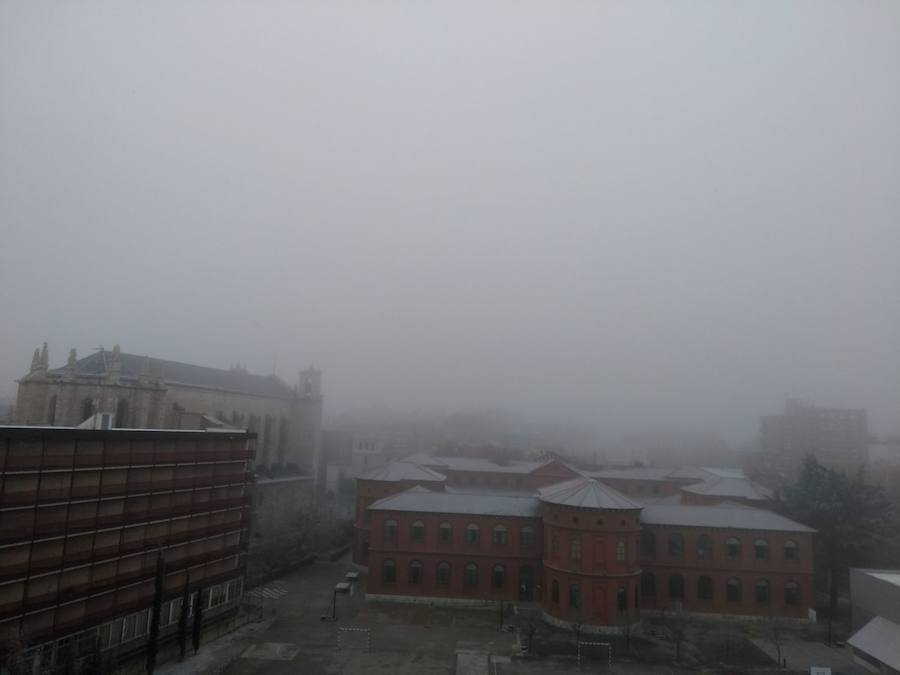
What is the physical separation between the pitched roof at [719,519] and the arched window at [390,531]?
1496cm

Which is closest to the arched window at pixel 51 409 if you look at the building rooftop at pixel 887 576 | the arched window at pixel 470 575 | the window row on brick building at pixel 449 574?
the window row on brick building at pixel 449 574

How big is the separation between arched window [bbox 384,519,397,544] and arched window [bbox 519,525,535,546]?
302 inches

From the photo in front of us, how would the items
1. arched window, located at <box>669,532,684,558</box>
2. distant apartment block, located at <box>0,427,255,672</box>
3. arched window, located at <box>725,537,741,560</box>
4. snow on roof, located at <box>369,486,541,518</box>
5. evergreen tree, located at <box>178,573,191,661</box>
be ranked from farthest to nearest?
1. snow on roof, located at <box>369,486,541,518</box>
2. arched window, located at <box>669,532,684,558</box>
3. arched window, located at <box>725,537,741,560</box>
4. evergreen tree, located at <box>178,573,191,661</box>
5. distant apartment block, located at <box>0,427,255,672</box>

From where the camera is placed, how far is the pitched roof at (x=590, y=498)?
108ft

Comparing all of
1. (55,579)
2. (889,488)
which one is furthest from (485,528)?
(889,488)

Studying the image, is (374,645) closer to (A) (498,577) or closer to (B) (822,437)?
(A) (498,577)

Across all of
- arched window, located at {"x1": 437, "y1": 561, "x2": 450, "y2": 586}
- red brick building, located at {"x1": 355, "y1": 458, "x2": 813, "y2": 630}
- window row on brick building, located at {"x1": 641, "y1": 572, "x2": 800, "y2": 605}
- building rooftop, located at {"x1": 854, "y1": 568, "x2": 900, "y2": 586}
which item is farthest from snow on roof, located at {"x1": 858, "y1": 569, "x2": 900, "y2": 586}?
arched window, located at {"x1": 437, "y1": 561, "x2": 450, "y2": 586}

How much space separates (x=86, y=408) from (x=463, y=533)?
25390 millimetres

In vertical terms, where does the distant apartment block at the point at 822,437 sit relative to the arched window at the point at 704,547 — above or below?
above

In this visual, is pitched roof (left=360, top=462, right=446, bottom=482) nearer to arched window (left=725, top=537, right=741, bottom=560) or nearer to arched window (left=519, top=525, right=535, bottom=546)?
arched window (left=519, top=525, right=535, bottom=546)

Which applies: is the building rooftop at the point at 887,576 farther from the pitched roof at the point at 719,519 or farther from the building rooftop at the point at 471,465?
the building rooftop at the point at 471,465

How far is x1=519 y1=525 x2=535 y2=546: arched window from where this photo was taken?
122ft

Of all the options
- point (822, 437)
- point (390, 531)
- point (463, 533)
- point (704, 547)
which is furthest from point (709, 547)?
point (822, 437)

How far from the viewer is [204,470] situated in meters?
29.4
